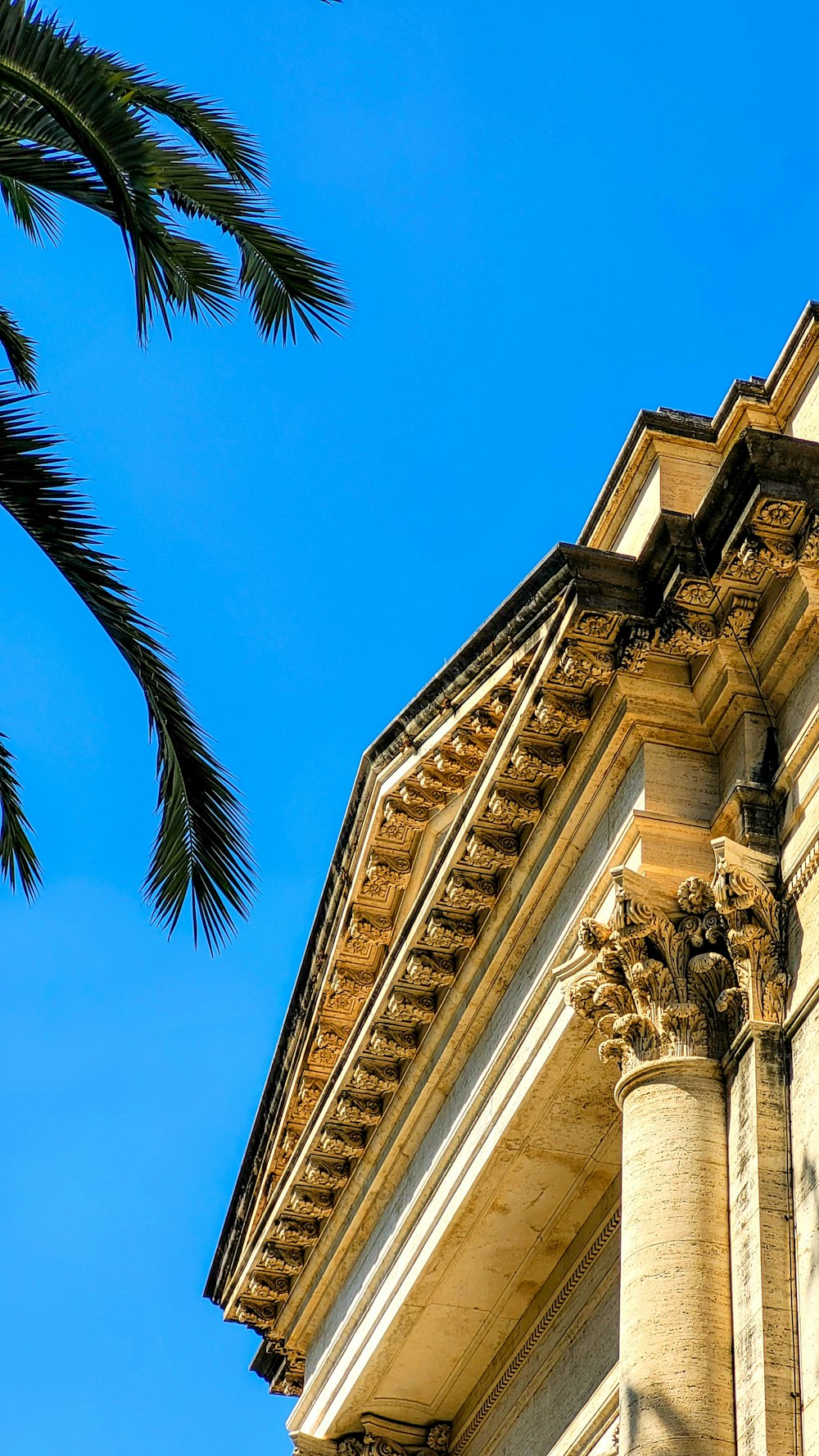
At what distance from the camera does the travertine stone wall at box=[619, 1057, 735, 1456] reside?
9.45 m

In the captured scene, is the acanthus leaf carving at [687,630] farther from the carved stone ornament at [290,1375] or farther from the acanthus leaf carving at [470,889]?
the carved stone ornament at [290,1375]

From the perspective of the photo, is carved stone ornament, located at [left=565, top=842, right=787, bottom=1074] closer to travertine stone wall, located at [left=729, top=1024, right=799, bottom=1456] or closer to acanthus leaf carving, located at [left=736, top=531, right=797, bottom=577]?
travertine stone wall, located at [left=729, top=1024, right=799, bottom=1456]

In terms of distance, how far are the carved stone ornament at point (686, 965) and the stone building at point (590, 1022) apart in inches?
0.7

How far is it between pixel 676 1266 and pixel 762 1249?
599 millimetres

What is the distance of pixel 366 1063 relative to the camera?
15.4 meters

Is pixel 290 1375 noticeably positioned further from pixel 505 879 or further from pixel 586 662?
pixel 586 662

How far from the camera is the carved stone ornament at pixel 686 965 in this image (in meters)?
10.4

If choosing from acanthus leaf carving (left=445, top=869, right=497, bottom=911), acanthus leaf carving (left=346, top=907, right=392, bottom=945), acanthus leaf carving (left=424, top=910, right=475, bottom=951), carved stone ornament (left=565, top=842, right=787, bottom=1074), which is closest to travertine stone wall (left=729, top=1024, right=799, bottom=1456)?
carved stone ornament (left=565, top=842, right=787, bottom=1074)

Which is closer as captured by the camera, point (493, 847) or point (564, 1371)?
point (493, 847)

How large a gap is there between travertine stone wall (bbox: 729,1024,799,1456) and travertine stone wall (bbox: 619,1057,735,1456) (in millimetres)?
98

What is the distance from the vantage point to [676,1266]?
9.91 m

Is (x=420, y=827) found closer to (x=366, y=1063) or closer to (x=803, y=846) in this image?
(x=366, y=1063)

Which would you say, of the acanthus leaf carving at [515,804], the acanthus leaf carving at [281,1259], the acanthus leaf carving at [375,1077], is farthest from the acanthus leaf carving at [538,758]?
the acanthus leaf carving at [281,1259]

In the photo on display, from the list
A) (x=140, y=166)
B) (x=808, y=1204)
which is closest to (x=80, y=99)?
(x=140, y=166)
